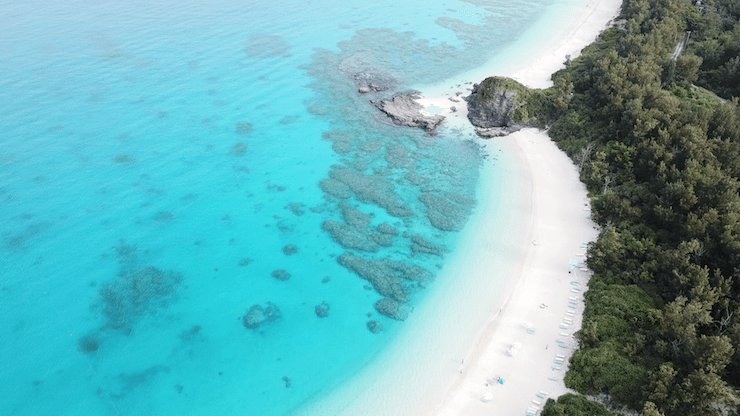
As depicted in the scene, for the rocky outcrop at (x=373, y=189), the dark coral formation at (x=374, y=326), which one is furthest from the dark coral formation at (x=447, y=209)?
the dark coral formation at (x=374, y=326)

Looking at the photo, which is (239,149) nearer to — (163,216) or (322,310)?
(163,216)

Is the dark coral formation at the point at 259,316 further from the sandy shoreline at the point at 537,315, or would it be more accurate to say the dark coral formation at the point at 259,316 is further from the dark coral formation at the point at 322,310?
the sandy shoreline at the point at 537,315

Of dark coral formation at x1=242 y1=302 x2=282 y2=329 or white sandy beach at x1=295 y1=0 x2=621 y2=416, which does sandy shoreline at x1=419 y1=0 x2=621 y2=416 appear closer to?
white sandy beach at x1=295 y1=0 x2=621 y2=416

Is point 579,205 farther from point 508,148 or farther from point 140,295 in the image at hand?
point 140,295

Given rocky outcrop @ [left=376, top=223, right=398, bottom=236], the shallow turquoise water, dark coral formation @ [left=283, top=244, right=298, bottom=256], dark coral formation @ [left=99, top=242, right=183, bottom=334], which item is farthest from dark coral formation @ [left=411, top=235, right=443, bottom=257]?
dark coral formation @ [left=99, top=242, right=183, bottom=334]

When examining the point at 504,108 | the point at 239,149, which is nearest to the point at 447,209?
the point at 504,108

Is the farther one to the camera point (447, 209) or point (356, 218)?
point (447, 209)

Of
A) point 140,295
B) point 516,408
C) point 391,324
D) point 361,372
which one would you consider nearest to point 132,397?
point 140,295
